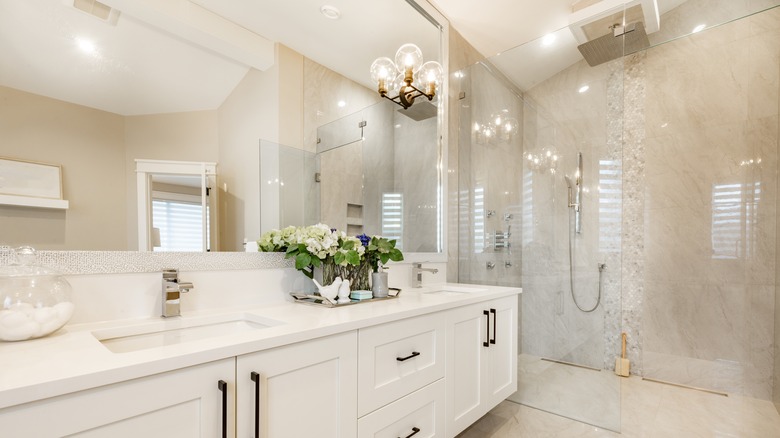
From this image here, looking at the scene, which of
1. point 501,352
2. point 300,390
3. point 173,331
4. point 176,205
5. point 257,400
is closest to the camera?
point 257,400

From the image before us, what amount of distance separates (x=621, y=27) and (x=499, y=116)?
3.00 feet

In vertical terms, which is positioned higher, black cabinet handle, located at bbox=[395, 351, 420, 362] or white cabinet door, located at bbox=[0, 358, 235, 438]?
white cabinet door, located at bbox=[0, 358, 235, 438]

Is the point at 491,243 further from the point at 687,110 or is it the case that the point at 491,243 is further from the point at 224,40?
the point at 224,40

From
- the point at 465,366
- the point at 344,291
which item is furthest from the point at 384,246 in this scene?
the point at 465,366

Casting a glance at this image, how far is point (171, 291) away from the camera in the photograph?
3.59 ft

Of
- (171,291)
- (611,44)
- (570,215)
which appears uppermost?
(611,44)

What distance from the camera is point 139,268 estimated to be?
1.10 meters

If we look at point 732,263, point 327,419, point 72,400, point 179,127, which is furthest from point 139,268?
point 732,263

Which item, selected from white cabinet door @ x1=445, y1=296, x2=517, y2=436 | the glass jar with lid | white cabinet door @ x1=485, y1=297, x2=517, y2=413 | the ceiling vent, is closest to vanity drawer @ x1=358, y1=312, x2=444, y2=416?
white cabinet door @ x1=445, y1=296, x2=517, y2=436

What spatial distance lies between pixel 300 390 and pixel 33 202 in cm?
84

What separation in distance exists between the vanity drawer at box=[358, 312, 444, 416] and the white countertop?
54 mm

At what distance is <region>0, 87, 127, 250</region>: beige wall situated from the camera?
0.91 m

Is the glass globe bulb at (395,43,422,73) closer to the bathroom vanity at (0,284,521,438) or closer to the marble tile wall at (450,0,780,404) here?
the marble tile wall at (450,0,780,404)

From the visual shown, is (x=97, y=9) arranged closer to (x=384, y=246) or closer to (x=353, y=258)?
(x=353, y=258)
